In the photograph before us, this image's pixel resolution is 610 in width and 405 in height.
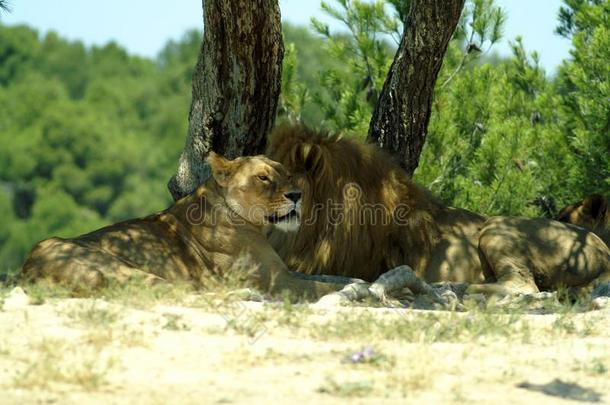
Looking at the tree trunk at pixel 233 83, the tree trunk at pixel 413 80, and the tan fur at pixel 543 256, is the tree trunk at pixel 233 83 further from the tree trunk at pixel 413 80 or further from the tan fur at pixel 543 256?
the tan fur at pixel 543 256

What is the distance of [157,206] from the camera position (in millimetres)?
58406

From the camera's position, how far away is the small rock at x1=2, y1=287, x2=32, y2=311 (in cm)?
565

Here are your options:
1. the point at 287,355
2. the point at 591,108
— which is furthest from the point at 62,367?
the point at 591,108

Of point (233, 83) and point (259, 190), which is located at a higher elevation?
point (233, 83)

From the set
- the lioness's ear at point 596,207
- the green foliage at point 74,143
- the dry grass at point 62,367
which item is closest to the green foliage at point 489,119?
the lioness's ear at point 596,207

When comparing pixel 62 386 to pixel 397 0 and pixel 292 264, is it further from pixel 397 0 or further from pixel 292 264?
pixel 397 0

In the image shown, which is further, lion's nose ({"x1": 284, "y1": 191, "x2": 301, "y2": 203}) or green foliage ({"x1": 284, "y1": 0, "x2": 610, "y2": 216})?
green foliage ({"x1": 284, "y1": 0, "x2": 610, "y2": 216})

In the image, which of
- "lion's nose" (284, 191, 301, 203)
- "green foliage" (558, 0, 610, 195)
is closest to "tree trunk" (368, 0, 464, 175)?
"lion's nose" (284, 191, 301, 203)

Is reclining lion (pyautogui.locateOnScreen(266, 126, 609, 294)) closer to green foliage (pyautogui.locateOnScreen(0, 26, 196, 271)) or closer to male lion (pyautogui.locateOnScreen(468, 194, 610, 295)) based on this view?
male lion (pyautogui.locateOnScreen(468, 194, 610, 295))

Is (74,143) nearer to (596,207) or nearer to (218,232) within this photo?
(596,207)

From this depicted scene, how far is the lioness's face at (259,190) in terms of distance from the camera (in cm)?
745

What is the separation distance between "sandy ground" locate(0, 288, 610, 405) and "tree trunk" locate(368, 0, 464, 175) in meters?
3.36

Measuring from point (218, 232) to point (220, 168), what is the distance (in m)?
0.43

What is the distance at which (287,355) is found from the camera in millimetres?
4832
